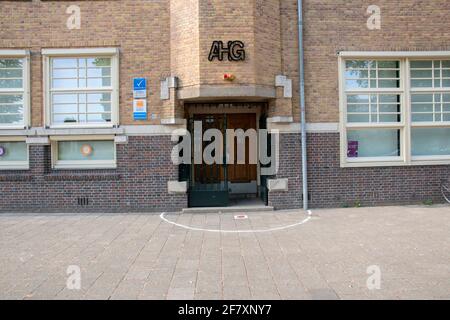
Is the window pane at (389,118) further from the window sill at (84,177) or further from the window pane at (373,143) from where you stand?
the window sill at (84,177)

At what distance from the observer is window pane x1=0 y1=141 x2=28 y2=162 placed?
1034 cm

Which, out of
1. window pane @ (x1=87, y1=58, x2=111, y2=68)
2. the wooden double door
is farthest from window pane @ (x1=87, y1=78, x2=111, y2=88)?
the wooden double door

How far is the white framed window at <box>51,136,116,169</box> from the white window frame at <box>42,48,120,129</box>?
1.43 ft

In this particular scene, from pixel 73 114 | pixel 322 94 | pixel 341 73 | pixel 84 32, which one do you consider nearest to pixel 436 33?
pixel 341 73

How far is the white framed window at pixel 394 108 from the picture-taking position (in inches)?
409

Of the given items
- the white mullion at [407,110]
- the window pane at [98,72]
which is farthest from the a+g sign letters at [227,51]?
the white mullion at [407,110]

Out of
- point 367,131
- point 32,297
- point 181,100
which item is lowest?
point 32,297

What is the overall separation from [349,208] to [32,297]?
27.1 ft

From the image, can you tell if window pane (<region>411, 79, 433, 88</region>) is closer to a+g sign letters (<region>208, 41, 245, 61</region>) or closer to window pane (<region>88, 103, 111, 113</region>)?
a+g sign letters (<region>208, 41, 245, 61</region>)

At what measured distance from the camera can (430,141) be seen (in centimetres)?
1082

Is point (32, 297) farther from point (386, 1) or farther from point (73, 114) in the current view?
point (386, 1)

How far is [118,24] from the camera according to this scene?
10039 millimetres

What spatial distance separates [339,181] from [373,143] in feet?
5.36

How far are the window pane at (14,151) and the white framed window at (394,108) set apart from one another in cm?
924
